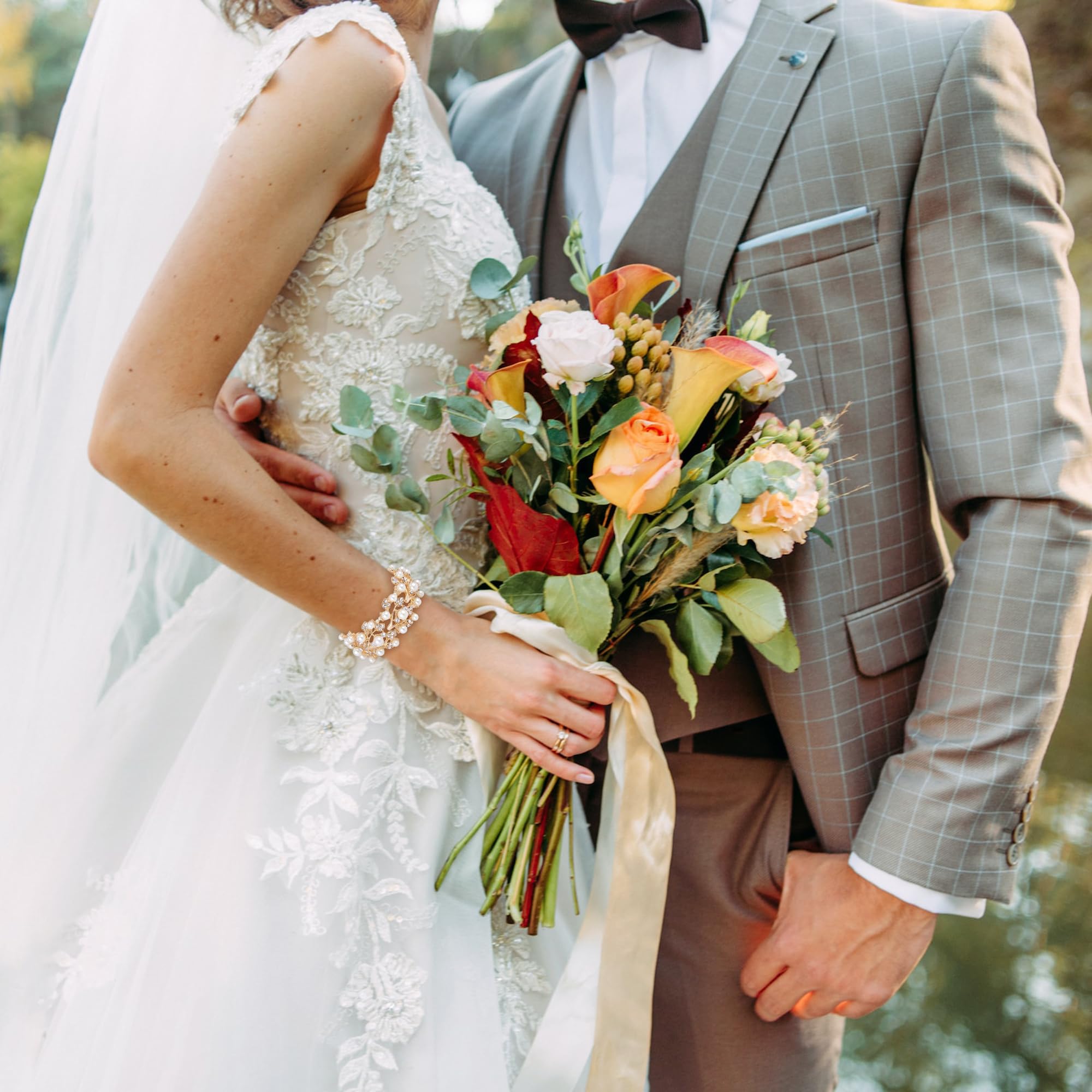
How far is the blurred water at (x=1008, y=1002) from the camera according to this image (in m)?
3.05

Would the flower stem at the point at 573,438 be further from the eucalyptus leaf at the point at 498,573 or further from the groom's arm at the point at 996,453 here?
the groom's arm at the point at 996,453

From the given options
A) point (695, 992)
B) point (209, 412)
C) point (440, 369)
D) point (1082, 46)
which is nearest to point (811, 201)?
point (440, 369)

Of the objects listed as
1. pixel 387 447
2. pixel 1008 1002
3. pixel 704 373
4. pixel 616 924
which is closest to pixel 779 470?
pixel 704 373

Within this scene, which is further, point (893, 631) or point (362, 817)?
point (893, 631)

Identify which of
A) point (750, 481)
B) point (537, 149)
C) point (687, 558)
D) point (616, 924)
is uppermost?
point (537, 149)

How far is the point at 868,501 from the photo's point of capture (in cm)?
140

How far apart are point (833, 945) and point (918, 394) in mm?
804

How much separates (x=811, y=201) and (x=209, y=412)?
0.88 meters

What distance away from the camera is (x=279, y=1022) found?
44.2 inches

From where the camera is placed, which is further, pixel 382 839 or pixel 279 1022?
pixel 382 839

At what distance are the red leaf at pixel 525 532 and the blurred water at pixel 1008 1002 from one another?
2.64m

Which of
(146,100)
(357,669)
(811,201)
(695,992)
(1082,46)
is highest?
(146,100)

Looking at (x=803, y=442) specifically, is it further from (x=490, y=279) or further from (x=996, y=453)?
(x=490, y=279)

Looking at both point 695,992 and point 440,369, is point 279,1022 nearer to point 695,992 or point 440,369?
point 695,992
